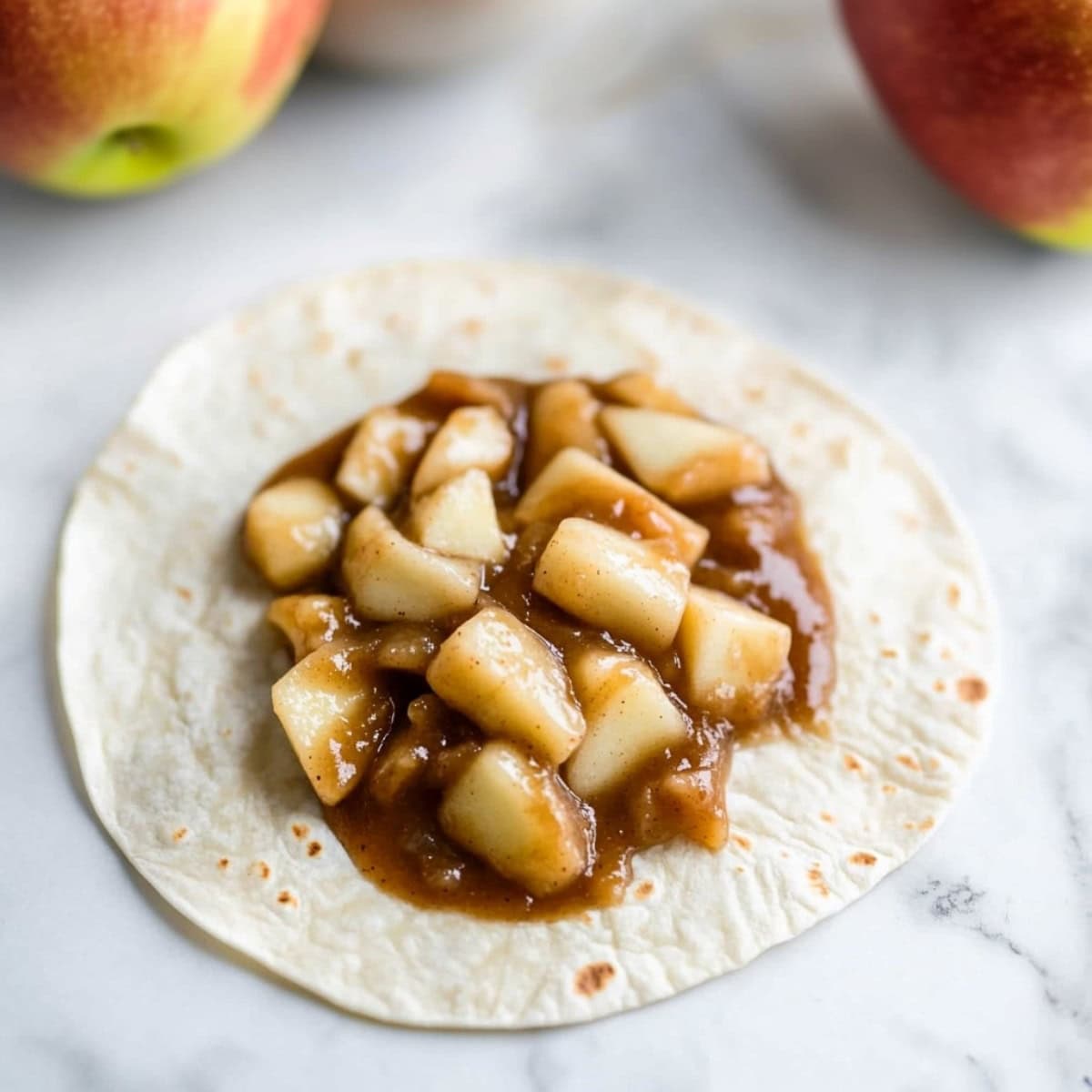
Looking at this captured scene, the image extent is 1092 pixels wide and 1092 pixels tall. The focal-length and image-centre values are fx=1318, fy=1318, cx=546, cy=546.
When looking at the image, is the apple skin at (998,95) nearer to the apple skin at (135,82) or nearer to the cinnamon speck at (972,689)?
the cinnamon speck at (972,689)

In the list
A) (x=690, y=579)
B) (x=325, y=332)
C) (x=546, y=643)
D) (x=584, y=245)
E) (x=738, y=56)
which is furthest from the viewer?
(x=738, y=56)

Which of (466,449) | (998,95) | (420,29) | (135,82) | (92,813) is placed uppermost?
(998,95)

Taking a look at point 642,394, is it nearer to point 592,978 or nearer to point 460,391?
point 460,391

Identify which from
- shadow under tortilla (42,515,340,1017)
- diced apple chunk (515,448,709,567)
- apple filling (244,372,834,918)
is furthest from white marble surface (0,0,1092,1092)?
diced apple chunk (515,448,709,567)

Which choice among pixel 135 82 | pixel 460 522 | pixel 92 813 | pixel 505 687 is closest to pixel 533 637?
pixel 505 687

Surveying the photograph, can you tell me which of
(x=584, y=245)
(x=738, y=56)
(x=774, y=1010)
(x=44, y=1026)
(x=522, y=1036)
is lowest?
(x=44, y=1026)

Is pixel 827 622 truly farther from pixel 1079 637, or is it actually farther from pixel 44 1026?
pixel 44 1026

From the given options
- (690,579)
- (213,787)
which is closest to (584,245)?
(690,579)
